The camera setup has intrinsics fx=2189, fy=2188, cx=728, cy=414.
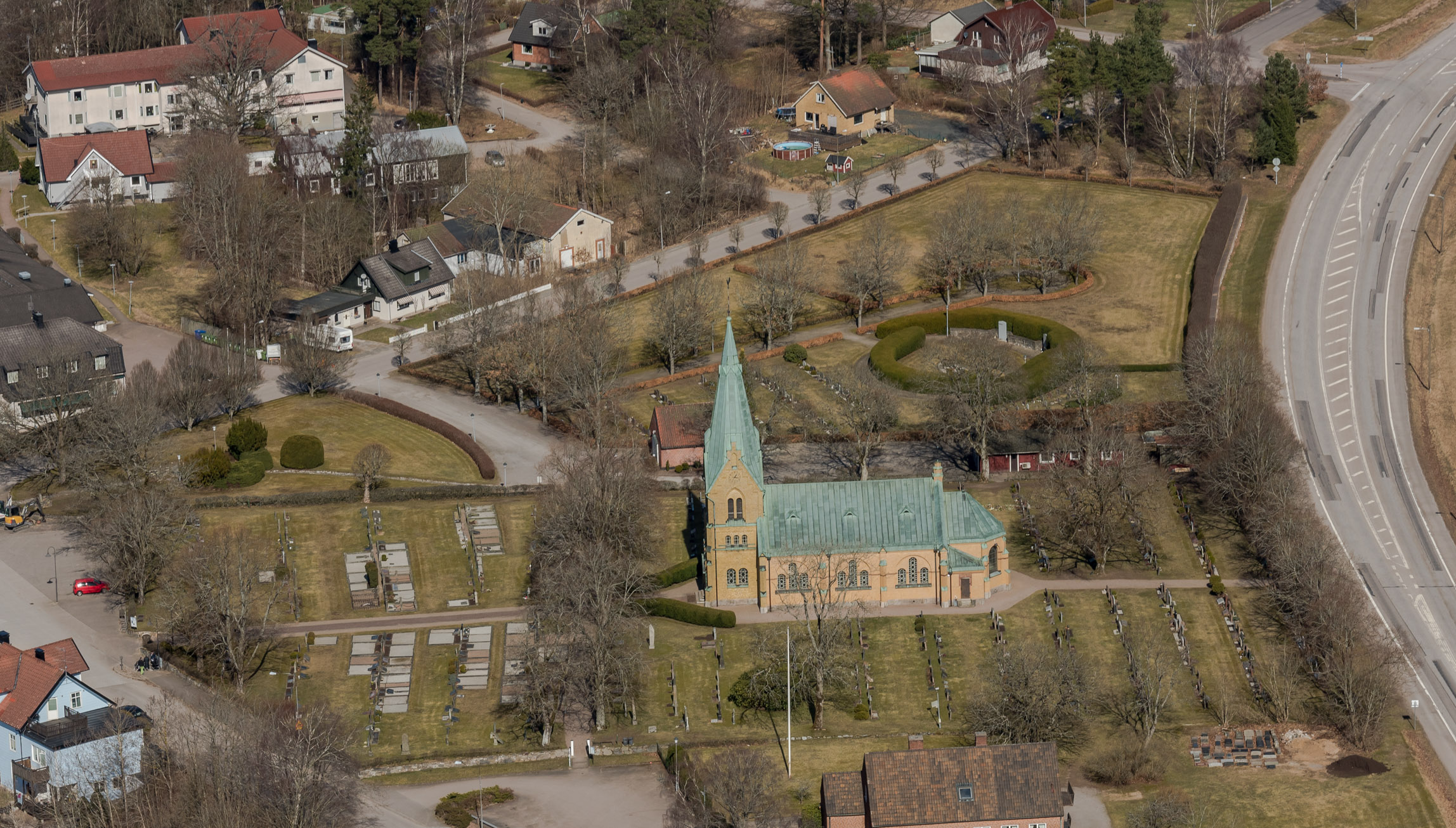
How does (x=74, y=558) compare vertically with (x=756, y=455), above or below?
below

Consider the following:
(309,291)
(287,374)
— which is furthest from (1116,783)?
(309,291)

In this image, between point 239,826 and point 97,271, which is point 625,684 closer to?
point 239,826

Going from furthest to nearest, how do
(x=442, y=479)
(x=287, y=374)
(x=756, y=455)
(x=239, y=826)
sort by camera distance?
(x=287, y=374)
(x=442, y=479)
(x=756, y=455)
(x=239, y=826)

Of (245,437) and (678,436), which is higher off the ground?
(678,436)

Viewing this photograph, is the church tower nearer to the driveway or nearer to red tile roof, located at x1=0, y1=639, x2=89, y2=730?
the driveway

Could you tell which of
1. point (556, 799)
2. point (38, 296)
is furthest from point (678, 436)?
point (38, 296)

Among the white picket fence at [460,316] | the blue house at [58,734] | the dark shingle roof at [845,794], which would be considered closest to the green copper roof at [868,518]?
the dark shingle roof at [845,794]

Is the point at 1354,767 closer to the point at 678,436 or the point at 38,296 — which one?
Answer: the point at 678,436
